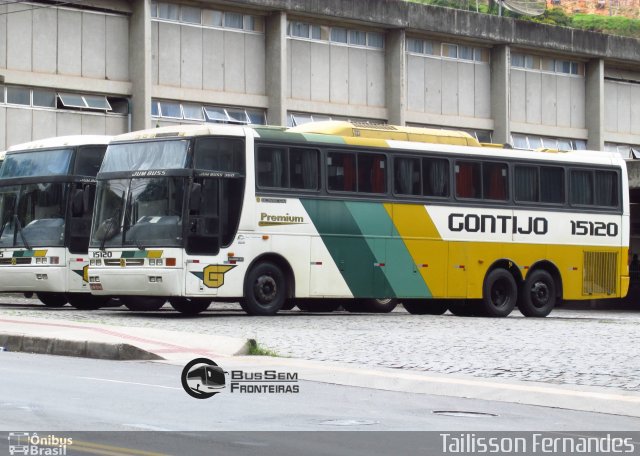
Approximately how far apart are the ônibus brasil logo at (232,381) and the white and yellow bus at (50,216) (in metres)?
14.0

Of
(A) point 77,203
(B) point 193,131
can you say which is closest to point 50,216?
(A) point 77,203

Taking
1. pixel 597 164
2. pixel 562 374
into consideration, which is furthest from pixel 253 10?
pixel 562 374

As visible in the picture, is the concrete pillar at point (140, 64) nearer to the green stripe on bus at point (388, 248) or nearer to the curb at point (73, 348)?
the green stripe on bus at point (388, 248)

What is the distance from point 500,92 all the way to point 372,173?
2974cm

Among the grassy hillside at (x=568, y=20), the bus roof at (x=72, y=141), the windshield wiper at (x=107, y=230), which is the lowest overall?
the windshield wiper at (x=107, y=230)

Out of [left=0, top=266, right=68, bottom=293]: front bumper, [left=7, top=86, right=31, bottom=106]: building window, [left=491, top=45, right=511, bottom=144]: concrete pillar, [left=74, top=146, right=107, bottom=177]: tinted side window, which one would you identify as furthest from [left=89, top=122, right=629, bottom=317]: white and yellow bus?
[left=491, top=45, right=511, bottom=144]: concrete pillar

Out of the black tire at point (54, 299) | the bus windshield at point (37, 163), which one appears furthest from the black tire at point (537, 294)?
the black tire at point (54, 299)

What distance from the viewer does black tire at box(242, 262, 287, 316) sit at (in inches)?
1091

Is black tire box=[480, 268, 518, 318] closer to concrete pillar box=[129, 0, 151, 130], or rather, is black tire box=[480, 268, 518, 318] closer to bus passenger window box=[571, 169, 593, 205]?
bus passenger window box=[571, 169, 593, 205]

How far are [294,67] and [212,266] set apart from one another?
26.4 meters

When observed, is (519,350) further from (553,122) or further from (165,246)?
(553,122)

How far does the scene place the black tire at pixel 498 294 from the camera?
31709mm

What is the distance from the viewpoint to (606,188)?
3388 centimetres

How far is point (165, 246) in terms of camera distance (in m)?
26.9
